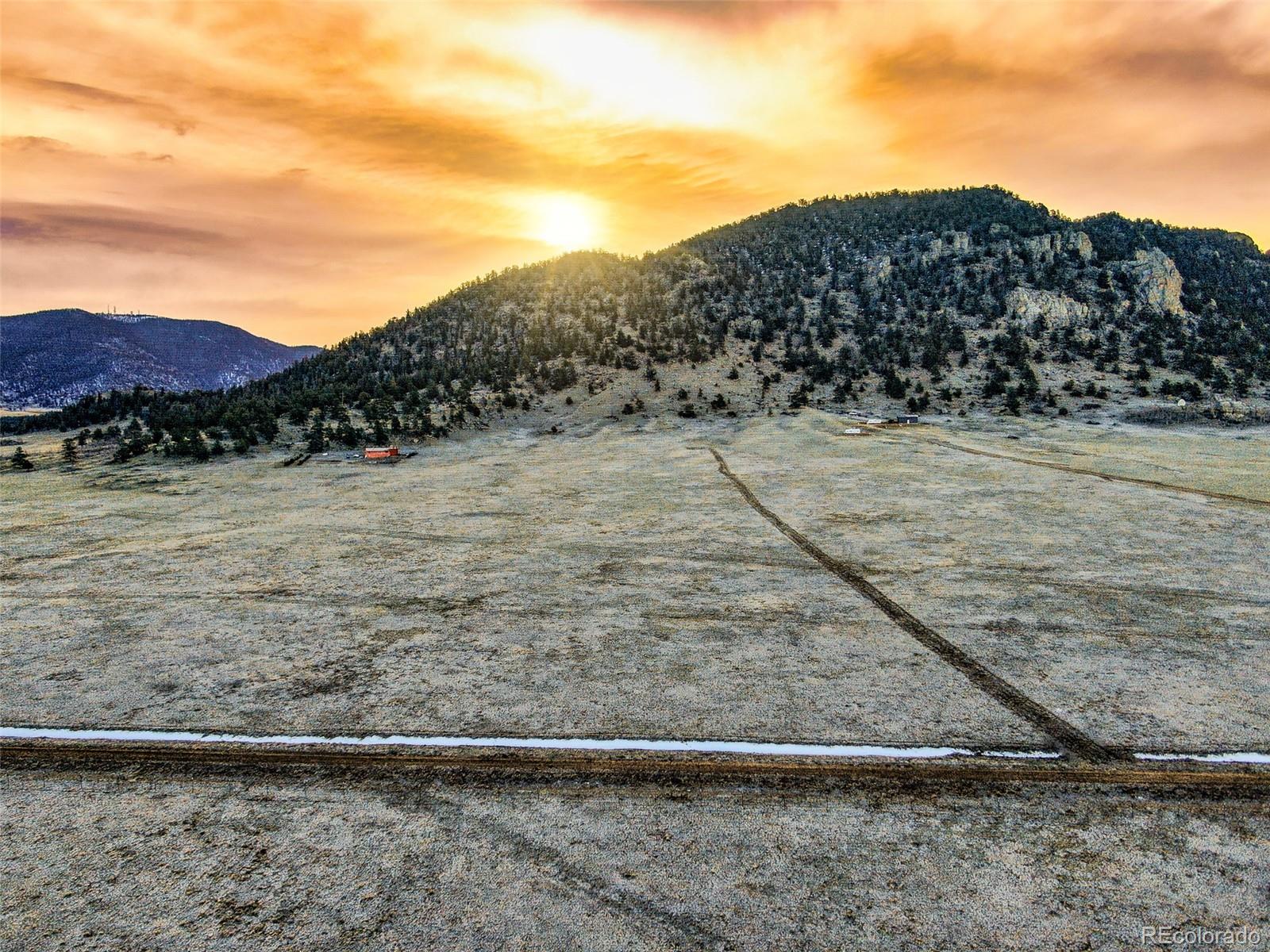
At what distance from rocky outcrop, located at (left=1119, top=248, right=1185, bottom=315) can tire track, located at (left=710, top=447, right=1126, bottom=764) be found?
8209 centimetres

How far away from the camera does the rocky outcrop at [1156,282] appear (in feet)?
236

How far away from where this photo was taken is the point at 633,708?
653cm

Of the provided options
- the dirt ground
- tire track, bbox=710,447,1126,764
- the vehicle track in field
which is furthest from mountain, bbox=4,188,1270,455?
the vehicle track in field

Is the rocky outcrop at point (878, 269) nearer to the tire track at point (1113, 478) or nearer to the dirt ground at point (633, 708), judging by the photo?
the tire track at point (1113, 478)

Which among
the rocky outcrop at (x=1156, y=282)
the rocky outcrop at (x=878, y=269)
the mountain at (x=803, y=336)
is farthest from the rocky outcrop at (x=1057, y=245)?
the rocky outcrop at (x=878, y=269)

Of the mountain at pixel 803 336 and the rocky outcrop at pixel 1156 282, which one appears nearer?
the mountain at pixel 803 336

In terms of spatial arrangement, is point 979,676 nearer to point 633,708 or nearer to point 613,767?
point 633,708

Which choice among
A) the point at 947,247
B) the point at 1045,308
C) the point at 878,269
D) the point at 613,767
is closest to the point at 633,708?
the point at 613,767

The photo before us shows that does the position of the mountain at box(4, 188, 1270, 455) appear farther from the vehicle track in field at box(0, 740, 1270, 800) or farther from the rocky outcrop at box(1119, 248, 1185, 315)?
the vehicle track in field at box(0, 740, 1270, 800)

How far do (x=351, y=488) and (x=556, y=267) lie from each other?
71171mm

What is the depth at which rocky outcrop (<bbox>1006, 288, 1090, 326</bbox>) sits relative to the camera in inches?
2598

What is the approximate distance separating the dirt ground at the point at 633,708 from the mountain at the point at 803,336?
26208 millimetres

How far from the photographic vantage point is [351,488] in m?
22.1

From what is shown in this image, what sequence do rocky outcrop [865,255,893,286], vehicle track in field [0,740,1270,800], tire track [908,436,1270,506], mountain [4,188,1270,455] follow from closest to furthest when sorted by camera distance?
vehicle track in field [0,740,1270,800] < tire track [908,436,1270,506] < mountain [4,188,1270,455] < rocky outcrop [865,255,893,286]
